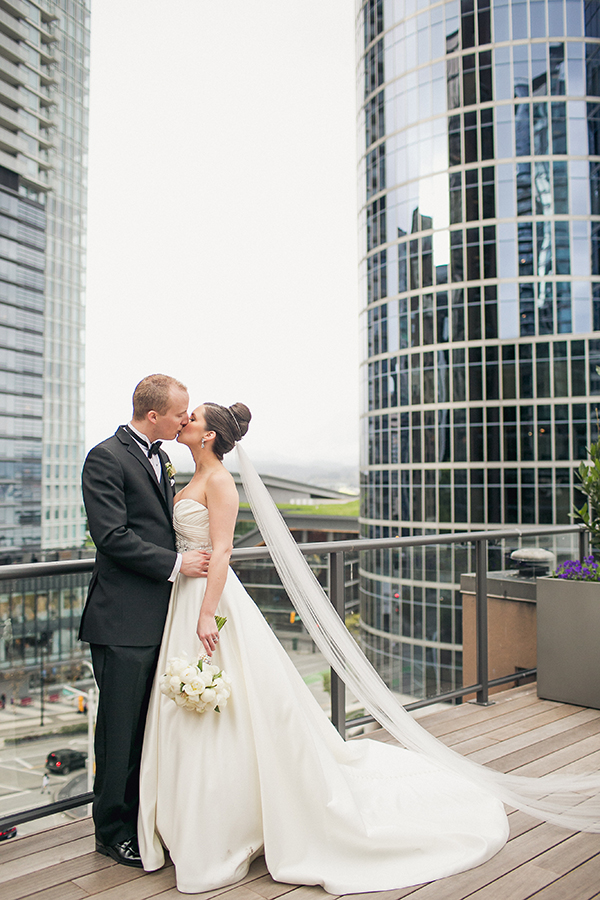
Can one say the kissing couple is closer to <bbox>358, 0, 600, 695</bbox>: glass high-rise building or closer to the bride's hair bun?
the bride's hair bun

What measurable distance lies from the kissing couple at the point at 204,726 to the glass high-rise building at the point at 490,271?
101ft

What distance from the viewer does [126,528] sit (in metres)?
2.20

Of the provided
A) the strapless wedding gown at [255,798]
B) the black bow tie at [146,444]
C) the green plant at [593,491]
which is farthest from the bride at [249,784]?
the green plant at [593,491]

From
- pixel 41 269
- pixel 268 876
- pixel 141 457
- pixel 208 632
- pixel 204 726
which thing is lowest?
pixel 268 876

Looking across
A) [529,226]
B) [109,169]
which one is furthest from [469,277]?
[109,169]

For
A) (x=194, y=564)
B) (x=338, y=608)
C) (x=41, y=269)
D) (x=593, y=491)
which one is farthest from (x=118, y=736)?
(x=41, y=269)

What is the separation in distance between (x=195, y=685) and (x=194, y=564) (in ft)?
1.36

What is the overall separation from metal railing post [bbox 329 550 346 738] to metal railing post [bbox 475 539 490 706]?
49.8 inches

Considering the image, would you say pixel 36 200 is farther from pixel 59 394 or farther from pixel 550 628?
pixel 550 628

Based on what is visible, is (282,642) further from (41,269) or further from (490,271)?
(41,269)

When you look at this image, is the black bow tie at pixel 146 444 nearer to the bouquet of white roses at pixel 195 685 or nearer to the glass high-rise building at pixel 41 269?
the bouquet of white roses at pixel 195 685

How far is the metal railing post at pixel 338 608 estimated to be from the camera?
328 centimetres

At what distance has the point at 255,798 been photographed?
86.6 inches

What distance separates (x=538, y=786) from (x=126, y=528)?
6.93ft
